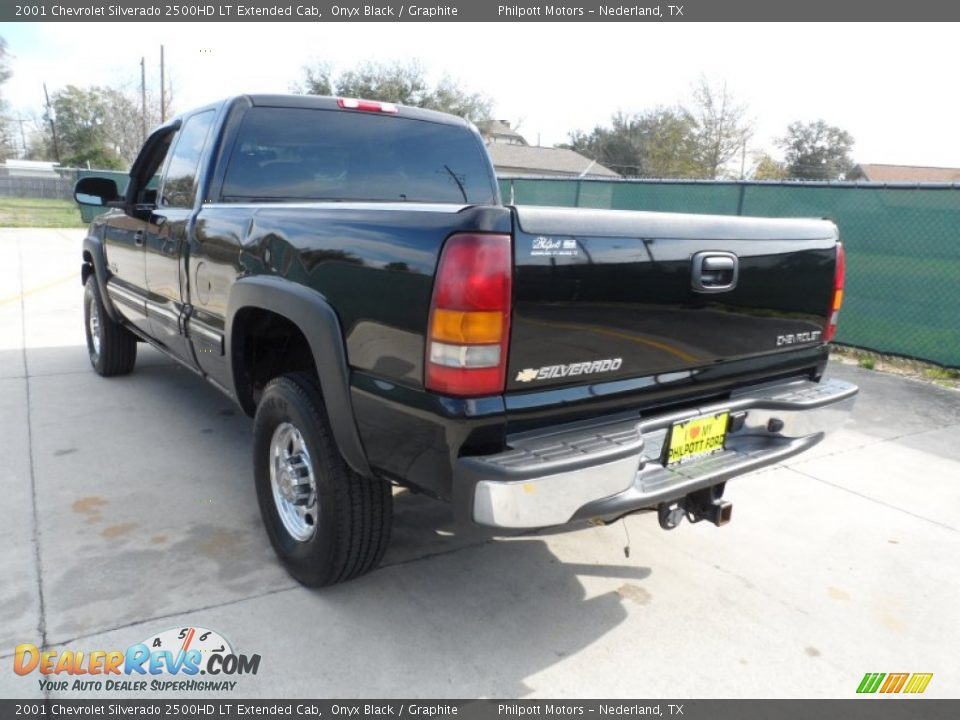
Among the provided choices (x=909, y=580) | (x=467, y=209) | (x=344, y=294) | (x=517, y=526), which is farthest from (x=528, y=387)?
(x=909, y=580)

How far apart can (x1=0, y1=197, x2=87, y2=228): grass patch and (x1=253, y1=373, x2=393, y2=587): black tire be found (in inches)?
953

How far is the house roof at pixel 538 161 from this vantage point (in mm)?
47250

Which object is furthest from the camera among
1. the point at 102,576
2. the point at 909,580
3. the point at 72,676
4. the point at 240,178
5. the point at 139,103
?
the point at 139,103

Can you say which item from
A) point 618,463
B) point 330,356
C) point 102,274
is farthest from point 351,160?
point 102,274

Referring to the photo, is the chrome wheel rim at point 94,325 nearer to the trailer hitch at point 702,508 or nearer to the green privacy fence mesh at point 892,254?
the trailer hitch at point 702,508

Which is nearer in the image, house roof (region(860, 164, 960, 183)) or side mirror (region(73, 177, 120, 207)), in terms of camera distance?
side mirror (region(73, 177, 120, 207))

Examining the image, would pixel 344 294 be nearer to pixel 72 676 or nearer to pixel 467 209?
pixel 467 209

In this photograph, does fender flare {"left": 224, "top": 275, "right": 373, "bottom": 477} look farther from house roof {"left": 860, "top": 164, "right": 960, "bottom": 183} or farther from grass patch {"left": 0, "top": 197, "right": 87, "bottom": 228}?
house roof {"left": 860, "top": 164, "right": 960, "bottom": 183}

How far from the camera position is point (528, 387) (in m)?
2.20

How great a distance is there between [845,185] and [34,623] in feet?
26.2

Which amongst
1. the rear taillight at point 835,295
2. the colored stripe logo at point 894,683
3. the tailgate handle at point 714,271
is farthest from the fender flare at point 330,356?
the rear taillight at point 835,295

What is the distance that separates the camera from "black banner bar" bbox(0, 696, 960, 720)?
227 cm

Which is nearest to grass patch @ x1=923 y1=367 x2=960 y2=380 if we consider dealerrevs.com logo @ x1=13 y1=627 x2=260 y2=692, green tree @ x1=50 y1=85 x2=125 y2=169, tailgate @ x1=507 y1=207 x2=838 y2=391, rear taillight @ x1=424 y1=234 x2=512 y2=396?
tailgate @ x1=507 y1=207 x2=838 y2=391

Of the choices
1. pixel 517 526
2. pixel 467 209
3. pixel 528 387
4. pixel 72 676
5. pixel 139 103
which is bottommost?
pixel 72 676
